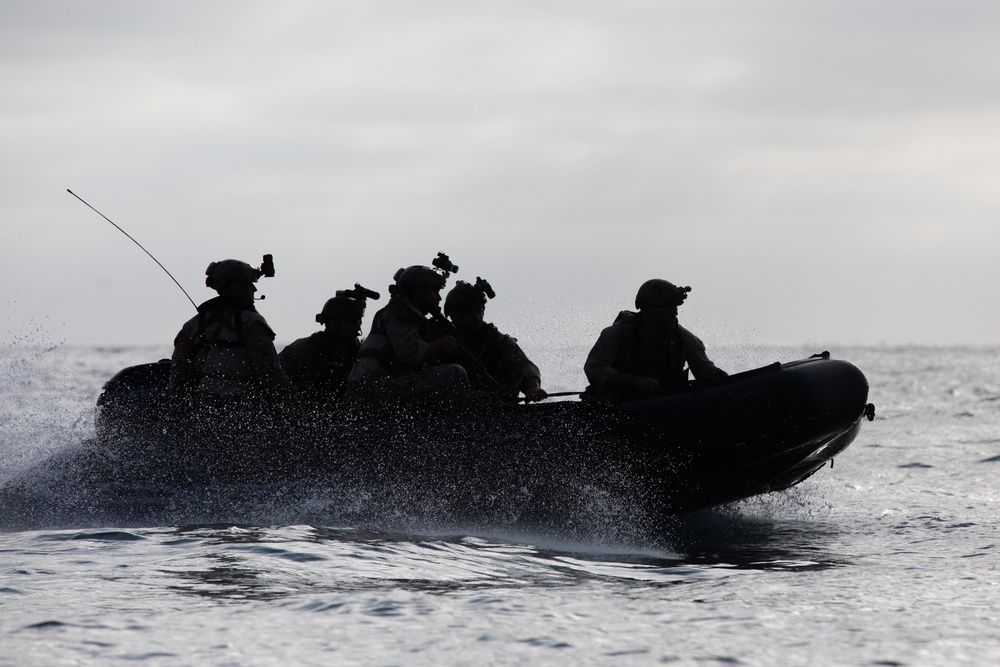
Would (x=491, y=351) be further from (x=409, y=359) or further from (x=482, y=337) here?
(x=409, y=359)

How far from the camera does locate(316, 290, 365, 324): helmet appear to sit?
30.9 ft

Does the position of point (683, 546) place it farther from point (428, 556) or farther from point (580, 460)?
point (428, 556)

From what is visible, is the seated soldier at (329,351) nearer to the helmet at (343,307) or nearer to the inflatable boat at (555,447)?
the helmet at (343,307)

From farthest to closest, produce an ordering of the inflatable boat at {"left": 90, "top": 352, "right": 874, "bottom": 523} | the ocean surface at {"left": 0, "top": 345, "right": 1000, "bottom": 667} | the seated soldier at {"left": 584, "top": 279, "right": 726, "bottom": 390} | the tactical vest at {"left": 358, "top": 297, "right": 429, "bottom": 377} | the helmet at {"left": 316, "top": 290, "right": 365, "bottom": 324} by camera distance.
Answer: the helmet at {"left": 316, "top": 290, "right": 365, "bottom": 324} < the seated soldier at {"left": 584, "top": 279, "right": 726, "bottom": 390} < the tactical vest at {"left": 358, "top": 297, "right": 429, "bottom": 377} < the inflatable boat at {"left": 90, "top": 352, "right": 874, "bottom": 523} < the ocean surface at {"left": 0, "top": 345, "right": 1000, "bottom": 667}

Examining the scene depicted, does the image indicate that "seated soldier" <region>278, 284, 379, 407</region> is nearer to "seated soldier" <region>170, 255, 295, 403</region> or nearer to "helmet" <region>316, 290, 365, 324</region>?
"helmet" <region>316, 290, 365, 324</region>

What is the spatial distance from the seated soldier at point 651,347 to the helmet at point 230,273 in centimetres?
252

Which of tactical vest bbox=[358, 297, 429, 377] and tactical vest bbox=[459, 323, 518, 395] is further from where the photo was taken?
tactical vest bbox=[459, 323, 518, 395]

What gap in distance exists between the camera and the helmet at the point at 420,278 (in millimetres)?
8586

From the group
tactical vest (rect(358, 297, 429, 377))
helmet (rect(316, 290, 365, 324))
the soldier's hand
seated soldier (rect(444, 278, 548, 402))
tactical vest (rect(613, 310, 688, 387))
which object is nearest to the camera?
the soldier's hand

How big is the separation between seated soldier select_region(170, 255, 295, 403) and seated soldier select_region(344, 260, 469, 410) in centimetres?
63

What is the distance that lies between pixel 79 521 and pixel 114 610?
9.59ft

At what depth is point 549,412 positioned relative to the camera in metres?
8.08

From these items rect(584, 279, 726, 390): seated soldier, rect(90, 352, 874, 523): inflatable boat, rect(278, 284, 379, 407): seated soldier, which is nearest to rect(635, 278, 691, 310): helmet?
rect(584, 279, 726, 390): seated soldier

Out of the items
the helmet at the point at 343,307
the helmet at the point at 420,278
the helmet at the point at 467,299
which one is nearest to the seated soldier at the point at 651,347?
the helmet at the point at 467,299
